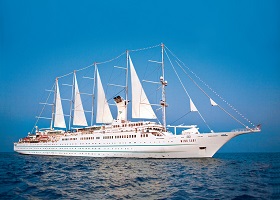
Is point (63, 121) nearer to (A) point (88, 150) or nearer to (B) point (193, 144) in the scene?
(A) point (88, 150)

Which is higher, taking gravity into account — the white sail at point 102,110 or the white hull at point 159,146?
the white sail at point 102,110

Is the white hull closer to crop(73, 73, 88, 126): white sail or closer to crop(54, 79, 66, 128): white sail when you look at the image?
crop(73, 73, 88, 126): white sail

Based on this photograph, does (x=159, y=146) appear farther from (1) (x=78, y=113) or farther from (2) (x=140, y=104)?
(1) (x=78, y=113)

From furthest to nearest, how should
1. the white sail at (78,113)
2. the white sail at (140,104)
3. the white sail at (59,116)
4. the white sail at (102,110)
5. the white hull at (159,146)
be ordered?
the white sail at (59,116) < the white sail at (78,113) < the white sail at (102,110) < the white sail at (140,104) < the white hull at (159,146)

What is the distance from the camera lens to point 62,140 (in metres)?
55.0

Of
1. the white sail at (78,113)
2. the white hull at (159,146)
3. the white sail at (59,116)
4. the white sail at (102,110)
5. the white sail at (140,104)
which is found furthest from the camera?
the white sail at (59,116)

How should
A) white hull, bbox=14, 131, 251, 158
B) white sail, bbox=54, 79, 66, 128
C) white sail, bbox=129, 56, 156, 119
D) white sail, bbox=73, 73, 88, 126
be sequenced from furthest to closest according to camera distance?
white sail, bbox=54, 79, 66, 128 < white sail, bbox=73, 73, 88, 126 < white sail, bbox=129, 56, 156, 119 < white hull, bbox=14, 131, 251, 158

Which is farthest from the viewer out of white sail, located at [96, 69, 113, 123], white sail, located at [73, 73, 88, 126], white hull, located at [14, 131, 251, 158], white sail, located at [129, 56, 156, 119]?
white sail, located at [73, 73, 88, 126]

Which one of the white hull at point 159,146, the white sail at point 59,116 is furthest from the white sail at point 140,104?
the white sail at point 59,116

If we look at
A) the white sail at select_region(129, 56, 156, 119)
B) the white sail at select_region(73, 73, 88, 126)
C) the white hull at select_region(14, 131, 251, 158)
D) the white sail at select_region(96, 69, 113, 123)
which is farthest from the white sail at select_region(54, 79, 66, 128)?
the white sail at select_region(129, 56, 156, 119)

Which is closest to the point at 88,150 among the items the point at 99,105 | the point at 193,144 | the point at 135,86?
the point at 99,105

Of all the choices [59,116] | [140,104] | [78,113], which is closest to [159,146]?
[140,104]

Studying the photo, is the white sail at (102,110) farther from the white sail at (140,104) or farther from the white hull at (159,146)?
the white sail at (140,104)

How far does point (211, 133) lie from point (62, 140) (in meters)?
33.7
